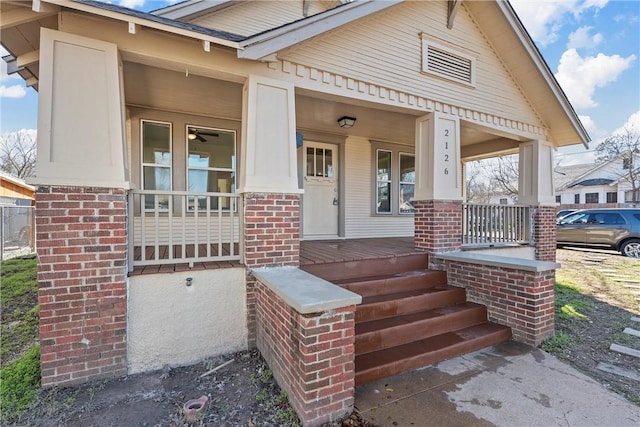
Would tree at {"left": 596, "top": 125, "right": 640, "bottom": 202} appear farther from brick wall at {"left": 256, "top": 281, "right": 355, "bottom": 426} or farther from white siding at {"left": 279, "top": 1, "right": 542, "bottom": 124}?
brick wall at {"left": 256, "top": 281, "right": 355, "bottom": 426}

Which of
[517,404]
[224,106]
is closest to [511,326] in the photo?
[517,404]

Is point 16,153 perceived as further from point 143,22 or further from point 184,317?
point 184,317

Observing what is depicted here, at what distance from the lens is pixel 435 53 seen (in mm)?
4562

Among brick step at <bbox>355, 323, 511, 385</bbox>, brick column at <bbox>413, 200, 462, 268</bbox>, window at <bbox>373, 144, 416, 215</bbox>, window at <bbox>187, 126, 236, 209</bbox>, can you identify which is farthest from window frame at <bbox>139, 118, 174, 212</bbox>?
window at <bbox>373, 144, 416, 215</bbox>

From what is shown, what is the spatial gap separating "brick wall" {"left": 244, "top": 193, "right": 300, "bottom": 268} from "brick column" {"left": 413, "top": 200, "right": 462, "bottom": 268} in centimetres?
219

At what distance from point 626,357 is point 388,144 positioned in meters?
5.27

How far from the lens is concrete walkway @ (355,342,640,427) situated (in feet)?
7.16

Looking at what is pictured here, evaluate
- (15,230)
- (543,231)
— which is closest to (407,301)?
(543,231)

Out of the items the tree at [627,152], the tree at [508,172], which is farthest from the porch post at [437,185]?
the tree at [627,152]

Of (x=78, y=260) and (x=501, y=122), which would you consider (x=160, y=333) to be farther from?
(x=501, y=122)

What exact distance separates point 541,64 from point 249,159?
5.20 metres

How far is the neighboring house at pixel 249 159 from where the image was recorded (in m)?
2.54

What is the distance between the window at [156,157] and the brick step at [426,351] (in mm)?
4138

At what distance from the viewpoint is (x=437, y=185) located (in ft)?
14.8
